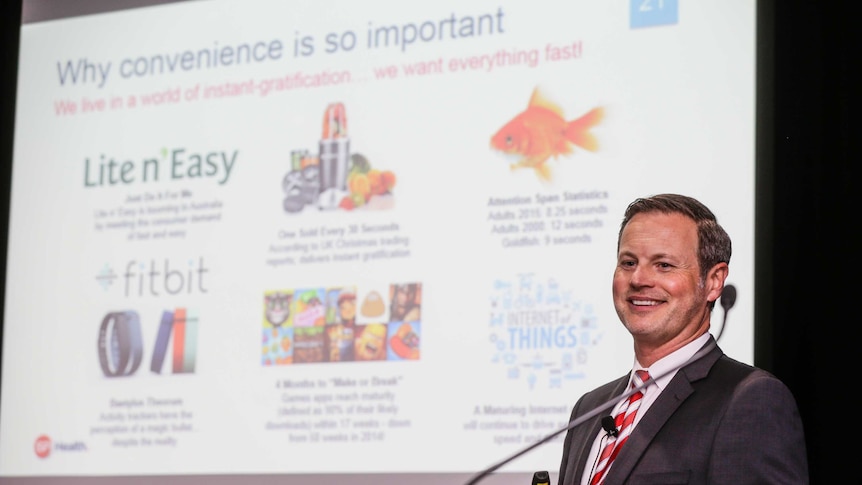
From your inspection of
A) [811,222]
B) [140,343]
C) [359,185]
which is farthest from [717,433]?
[140,343]

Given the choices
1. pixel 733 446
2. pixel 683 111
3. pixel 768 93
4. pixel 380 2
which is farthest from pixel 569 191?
pixel 733 446

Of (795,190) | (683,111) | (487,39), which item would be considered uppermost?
(487,39)

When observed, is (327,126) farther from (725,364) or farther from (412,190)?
(725,364)

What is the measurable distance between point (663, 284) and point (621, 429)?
0.94 feet

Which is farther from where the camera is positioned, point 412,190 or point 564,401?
point 412,190

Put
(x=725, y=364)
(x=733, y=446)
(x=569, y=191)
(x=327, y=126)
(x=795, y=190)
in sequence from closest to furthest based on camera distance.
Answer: (x=733, y=446)
(x=725, y=364)
(x=795, y=190)
(x=569, y=191)
(x=327, y=126)

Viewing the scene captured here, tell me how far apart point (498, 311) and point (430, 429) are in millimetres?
410

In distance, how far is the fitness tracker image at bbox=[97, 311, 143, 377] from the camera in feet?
13.5

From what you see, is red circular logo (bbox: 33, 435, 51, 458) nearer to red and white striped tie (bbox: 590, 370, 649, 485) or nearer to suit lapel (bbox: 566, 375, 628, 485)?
suit lapel (bbox: 566, 375, 628, 485)

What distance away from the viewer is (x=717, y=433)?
6.91 ft

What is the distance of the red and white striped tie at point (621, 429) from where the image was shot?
7.38 ft

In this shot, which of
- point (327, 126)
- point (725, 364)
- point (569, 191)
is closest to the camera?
point (725, 364)

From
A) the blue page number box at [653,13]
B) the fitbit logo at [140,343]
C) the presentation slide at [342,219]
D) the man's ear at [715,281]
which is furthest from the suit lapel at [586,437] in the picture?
the fitbit logo at [140,343]

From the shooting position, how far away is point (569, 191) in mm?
3619
